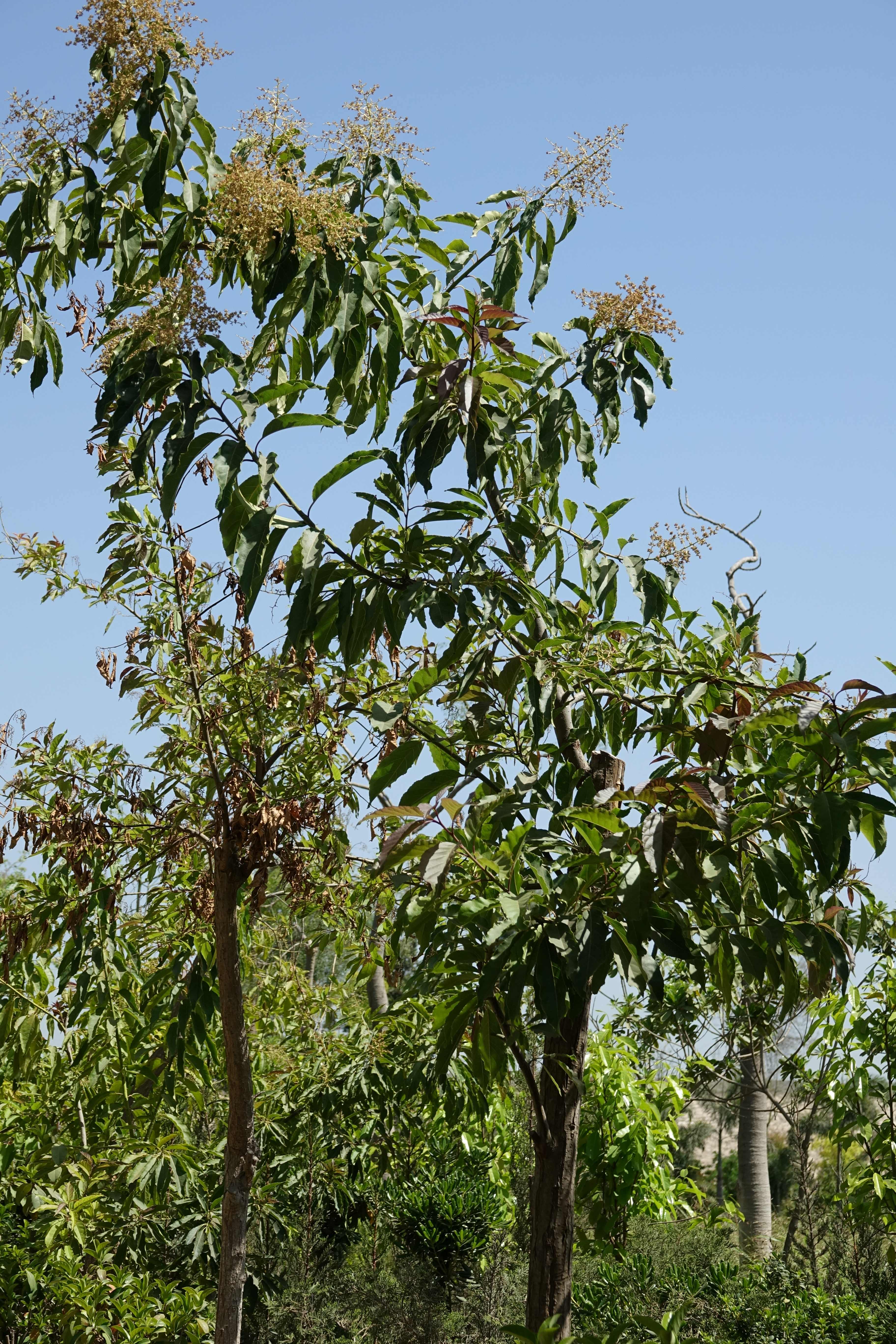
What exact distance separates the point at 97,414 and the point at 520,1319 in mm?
3821

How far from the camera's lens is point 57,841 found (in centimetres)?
276

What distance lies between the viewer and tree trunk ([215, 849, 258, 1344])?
104 inches

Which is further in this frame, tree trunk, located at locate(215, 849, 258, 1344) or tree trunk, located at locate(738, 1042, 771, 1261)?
tree trunk, located at locate(738, 1042, 771, 1261)

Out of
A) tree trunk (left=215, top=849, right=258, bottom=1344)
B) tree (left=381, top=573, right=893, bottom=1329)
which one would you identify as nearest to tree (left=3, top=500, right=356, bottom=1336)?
tree trunk (left=215, top=849, right=258, bottom=1344)

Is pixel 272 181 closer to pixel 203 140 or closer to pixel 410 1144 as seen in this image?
pixel 203 140

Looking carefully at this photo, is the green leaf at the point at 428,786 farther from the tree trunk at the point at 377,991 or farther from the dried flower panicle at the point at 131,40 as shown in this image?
the tree trunk at the point at 377,991

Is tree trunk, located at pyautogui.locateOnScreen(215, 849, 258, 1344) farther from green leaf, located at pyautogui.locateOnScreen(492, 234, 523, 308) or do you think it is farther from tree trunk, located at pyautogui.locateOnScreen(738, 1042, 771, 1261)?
tree trunk, located at pyautogui.locateOnScreen(738, 1042, 771, 1261)

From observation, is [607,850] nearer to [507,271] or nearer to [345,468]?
[345,468]

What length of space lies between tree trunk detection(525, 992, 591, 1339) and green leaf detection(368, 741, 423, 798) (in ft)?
1.77

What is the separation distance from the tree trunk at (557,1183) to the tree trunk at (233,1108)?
89 centimetres

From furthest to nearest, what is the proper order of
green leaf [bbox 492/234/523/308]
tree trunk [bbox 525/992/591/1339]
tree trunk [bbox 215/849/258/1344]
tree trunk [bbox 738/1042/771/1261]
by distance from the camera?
tree trunk [bbox 738/1042/771/1261] < tree trunk [bbox 215/849/258/1344] < green leaf [bbox 492/234/523/308] < tree trunk [bbox 525/992/591/1339]

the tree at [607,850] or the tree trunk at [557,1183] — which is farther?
the tree trunk at [557,1183]

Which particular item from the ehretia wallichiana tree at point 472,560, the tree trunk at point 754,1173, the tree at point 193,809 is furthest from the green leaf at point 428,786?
the tree trunk at point 754,1173

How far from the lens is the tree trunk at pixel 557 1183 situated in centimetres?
195
